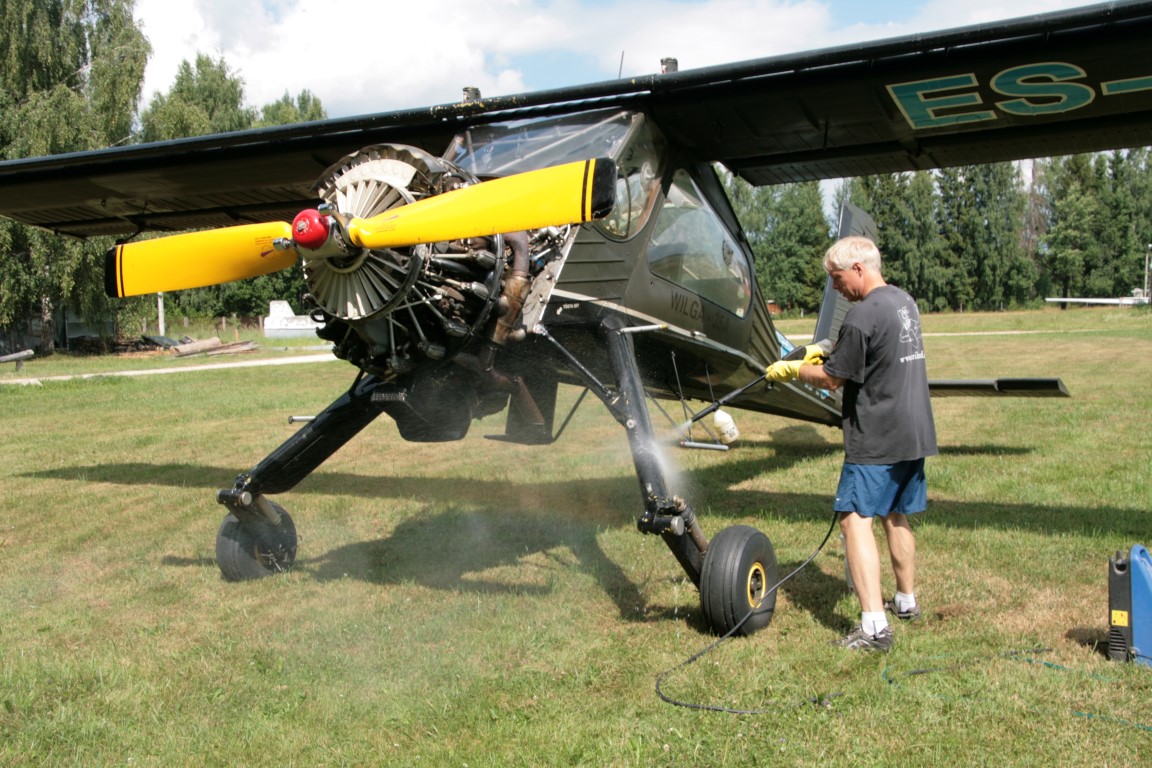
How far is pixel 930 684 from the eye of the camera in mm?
4266

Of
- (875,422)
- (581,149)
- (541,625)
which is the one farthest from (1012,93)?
(541,625)

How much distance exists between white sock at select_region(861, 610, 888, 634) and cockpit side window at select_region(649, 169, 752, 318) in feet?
9.07

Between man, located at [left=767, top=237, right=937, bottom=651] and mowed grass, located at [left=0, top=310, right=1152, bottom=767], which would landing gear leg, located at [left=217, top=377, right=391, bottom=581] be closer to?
mowed grass, located at [left=0, top=310, right=1152, bottom=767]

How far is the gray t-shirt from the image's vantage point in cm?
481

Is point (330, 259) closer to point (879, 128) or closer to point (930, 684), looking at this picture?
point (930, 684)

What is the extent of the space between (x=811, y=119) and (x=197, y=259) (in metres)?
4.33

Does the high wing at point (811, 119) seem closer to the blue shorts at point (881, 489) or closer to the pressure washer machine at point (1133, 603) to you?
the blue shorts at point (881, 489)

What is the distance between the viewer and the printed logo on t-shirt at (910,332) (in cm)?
482

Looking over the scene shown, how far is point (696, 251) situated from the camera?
698 cm

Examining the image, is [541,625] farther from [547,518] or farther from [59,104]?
[59,104]

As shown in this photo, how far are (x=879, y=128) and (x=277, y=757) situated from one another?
19.1ft

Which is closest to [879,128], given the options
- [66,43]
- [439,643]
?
[439,643]

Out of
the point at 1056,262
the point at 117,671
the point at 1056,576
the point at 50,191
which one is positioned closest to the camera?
the point at 117,671

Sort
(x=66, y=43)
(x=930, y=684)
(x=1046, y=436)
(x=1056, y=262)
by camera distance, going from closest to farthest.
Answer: (x=930, y=684)
(x=1046, y=436)
(x=66, y=43)
(x=1056, y=262)
